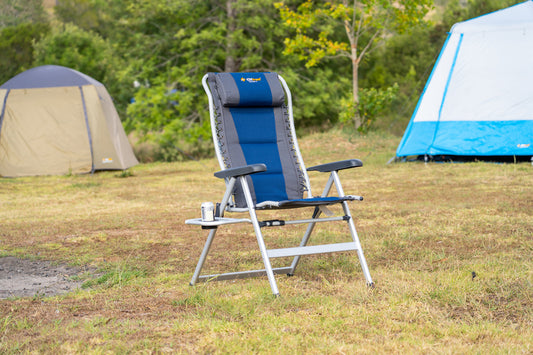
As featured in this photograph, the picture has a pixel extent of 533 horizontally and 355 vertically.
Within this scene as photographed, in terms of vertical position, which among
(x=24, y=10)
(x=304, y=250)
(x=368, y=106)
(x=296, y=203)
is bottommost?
(x=368, y=106)

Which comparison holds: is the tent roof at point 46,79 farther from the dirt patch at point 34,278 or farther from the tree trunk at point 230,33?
the dirt patch at point 34,278

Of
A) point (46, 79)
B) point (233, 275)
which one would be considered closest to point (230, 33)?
point (46, 79)

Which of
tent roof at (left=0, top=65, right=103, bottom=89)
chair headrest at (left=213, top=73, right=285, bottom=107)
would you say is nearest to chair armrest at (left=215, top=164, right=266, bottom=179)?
chair headrest at (left=213, top=73, right=285, bottom=107)

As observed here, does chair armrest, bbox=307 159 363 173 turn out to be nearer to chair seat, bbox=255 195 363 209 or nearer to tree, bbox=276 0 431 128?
chair seat, bbox=255 195 363 209

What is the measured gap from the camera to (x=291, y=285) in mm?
3180

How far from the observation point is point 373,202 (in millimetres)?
6117

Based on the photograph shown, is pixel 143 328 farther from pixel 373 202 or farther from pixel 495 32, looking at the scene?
pixel 495 32

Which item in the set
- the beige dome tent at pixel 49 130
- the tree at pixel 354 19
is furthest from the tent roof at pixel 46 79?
the tree at pixel 354 19

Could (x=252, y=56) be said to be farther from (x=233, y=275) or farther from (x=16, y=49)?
(x=233, y=275)

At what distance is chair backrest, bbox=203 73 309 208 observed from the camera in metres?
3.71

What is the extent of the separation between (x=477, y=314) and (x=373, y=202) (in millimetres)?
3577

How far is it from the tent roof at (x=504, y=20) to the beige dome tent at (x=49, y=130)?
20.4 ft

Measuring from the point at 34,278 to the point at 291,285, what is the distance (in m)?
1.48

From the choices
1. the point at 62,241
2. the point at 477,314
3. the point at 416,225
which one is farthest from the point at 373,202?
the point at 477,314
